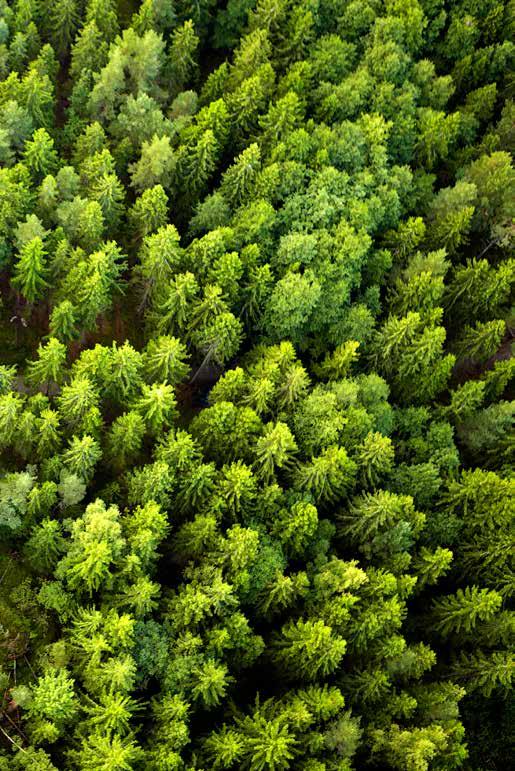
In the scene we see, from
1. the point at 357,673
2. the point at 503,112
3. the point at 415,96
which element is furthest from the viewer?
the point at 503,112

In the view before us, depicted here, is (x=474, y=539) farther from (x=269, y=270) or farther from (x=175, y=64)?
(x=175, y=64)

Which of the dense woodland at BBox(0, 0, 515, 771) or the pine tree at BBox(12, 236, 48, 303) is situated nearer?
the dense woodland at BBox(0, 0, 515, 771)

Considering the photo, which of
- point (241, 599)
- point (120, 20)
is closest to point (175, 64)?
point (120, 20)

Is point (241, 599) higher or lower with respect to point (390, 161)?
lower

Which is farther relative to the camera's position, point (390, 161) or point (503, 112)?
point (503, 112)

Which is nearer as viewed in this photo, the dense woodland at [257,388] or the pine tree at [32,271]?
the dense woodland at [257,388]

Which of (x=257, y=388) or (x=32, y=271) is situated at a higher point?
(x=32, y=271)

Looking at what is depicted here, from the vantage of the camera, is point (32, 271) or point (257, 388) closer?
point (257, 388)

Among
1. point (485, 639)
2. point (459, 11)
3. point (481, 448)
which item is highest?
point (459, 11)
